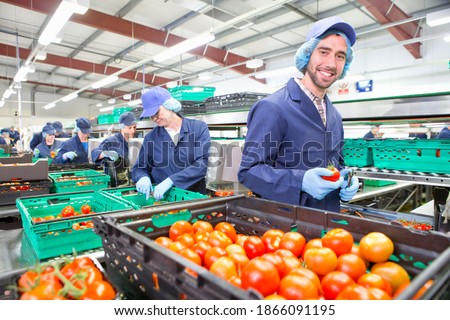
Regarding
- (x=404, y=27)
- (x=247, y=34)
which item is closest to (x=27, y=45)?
(x=247, y=34)

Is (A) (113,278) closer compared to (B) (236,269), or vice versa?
(B) (236,269)

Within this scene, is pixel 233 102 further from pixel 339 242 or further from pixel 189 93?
pixel 339 242

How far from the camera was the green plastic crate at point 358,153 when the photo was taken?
2.65 meters

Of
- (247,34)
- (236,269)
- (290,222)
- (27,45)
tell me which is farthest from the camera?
(27,45)

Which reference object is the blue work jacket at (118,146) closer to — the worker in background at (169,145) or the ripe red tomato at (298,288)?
the worker in background at (169,145)

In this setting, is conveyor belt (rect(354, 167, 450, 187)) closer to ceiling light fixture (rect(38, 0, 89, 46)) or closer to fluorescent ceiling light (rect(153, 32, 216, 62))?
ceiling light fixture (rect(38, 0, 89, 46))

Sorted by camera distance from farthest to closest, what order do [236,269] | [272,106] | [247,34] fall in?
[247,34] → [272,106] → [236,269]

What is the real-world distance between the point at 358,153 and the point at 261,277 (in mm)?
2243

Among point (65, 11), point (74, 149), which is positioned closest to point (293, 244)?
point (65, 11)

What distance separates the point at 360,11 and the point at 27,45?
44.5 ft

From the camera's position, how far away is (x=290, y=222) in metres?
1.22

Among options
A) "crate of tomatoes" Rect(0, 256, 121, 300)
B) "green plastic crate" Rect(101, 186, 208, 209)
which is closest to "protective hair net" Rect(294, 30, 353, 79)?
"green plastic crate" Rect(101, 186, 208, 209)

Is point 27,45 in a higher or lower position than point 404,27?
higher
